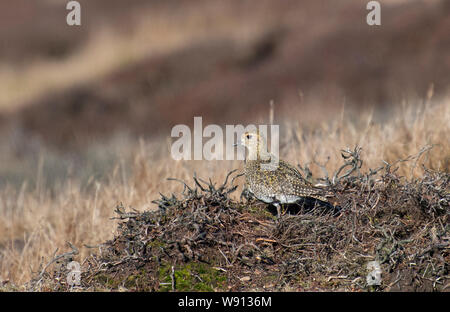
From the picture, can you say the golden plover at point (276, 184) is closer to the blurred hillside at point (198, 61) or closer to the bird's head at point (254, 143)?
the bird's head at point (254, 143)

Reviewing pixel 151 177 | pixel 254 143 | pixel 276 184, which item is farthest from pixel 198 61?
pixel 276 184

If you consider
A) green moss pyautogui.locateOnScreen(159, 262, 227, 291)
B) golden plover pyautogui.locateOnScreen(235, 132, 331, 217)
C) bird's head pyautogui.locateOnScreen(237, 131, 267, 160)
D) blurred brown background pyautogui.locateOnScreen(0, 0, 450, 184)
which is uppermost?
blurred brown background pyautogui.locateOnScreen(0, 0, 450, 184)

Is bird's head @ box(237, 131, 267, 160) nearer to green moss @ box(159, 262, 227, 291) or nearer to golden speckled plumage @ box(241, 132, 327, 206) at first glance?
golden speckled plumage @ box(241, 132, 327, 206)

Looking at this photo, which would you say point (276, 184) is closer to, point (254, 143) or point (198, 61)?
point (254, 143)

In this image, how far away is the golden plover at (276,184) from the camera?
19.3 ft

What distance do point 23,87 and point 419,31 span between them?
57.7ft

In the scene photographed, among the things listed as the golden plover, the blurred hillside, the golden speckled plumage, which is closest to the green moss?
the golden plover

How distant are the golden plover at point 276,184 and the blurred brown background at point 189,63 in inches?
563

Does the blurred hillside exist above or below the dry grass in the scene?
above

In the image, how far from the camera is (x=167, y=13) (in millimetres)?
34031

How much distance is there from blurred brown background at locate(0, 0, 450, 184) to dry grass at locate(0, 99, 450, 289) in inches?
425

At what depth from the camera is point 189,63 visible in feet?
103

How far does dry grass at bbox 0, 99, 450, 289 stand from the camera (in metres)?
8.11

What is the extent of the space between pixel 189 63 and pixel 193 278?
27.0m
